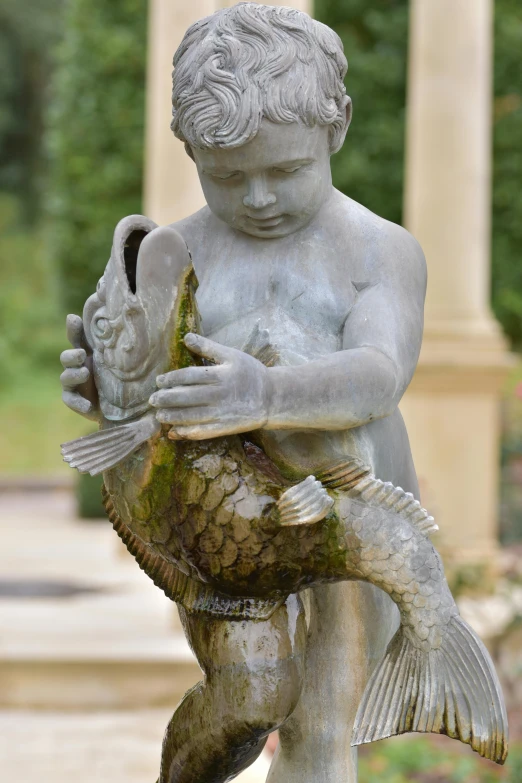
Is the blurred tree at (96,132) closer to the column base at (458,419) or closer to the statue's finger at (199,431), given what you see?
the column base at (458,419)

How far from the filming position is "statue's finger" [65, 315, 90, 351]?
7.71 ft

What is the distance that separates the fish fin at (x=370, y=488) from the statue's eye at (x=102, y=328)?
451mm

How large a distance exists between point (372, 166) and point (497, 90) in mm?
1914

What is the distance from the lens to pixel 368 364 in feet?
7.08

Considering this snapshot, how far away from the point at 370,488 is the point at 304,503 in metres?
0.14

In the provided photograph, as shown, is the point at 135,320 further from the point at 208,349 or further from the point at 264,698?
the point at 264,698

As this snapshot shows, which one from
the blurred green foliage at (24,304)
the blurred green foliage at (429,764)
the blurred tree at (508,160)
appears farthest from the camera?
the blurred green foliage at (24,304)

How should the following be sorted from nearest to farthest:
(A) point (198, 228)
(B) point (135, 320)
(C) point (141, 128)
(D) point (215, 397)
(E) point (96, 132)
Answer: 1. (D) point (215, 397)
2. (B) point (135, 320)
3. (A) point (198, 228)
4. (C) point (141, 128)
5. (E) point (96, 132)

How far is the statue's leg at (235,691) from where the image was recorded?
7.35 ft

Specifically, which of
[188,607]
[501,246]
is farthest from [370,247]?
[501,246]

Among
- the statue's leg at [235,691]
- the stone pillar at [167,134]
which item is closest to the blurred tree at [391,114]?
the stone pillar at [167,134]

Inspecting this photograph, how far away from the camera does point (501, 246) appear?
1558 cm

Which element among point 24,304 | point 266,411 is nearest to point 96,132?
point 24,304

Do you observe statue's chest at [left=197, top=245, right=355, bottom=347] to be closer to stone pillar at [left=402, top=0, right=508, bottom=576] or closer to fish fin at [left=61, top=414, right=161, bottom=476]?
fish fin at [left=61, top=414, right=161, bottom=476]
